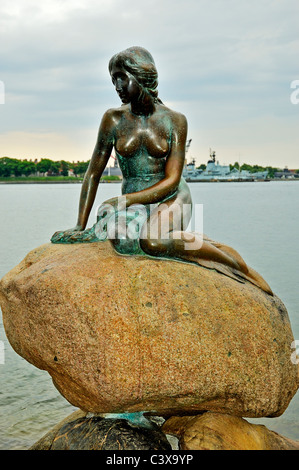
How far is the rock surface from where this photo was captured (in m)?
5.37

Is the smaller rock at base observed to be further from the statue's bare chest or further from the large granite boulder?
the statue's bare chest

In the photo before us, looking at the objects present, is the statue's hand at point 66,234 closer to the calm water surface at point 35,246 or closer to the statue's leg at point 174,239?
the statue's leg at point 174,239

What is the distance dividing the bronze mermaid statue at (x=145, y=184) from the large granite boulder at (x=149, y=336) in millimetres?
180

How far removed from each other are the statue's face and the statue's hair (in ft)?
0.12

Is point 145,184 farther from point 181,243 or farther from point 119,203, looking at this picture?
point 181,243

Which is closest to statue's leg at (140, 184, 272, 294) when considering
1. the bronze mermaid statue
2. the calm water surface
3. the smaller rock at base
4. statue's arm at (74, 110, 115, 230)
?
the bronze mermaid statue

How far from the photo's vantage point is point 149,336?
520cm

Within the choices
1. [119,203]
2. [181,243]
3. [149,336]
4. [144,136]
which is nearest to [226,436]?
[149,336]

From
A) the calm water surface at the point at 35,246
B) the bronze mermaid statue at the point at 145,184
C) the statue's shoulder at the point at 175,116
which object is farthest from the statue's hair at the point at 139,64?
the calm water surface at the point at 35,246

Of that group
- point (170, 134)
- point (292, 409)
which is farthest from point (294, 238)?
point (170, 134)

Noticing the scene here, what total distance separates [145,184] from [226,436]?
241 centimetres

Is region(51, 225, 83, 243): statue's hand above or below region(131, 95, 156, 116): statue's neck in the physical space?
below

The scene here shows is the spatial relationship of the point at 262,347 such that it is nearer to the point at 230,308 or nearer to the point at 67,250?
the point at 230,308

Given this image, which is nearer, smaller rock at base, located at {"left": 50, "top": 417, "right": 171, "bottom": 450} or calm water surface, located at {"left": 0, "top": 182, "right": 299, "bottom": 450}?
smaller rock at base, located at {"left": 50, "top": 417, "right": 171, "bottom": 450}
